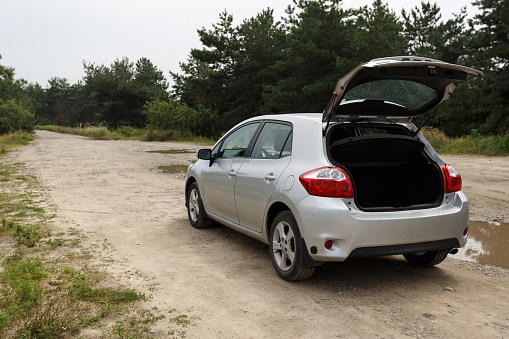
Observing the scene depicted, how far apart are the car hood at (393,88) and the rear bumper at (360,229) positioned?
3.37 ft

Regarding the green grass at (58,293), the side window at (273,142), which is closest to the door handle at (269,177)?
the side window at (273,142)

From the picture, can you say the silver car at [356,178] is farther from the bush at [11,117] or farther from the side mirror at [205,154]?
the bush at [11,117]

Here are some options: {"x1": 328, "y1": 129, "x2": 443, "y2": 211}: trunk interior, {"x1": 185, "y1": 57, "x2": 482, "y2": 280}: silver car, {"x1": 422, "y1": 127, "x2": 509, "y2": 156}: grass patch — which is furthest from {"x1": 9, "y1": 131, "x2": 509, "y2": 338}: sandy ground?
{"x1": 422, "y1": 127, "x2": 509, "y2": 156}: grass patch

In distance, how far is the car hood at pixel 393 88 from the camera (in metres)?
4.26

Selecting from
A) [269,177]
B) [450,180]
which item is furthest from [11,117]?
[450,180]

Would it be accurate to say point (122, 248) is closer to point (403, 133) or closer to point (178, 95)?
point (403, 133)

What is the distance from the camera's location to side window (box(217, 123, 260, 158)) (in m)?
5.77

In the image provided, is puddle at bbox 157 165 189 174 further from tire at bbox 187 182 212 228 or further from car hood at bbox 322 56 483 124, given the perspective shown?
car hood at bbox 322 56 483 124

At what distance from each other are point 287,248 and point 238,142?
1958mm

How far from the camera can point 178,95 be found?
5353cm

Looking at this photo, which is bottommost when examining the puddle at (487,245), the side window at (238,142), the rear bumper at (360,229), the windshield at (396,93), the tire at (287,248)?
the puddle at (487,245)

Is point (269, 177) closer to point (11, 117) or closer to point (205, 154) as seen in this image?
point (205, 154)

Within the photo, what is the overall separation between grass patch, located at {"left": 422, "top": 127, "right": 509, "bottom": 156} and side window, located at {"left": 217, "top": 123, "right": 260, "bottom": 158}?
16144 millimetres

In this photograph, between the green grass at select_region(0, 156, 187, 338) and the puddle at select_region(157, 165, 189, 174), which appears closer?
the green grass at select_region(0, 156, 187, 338)
